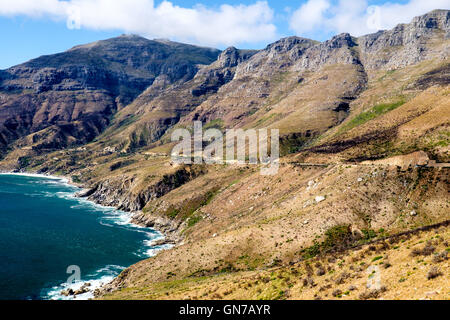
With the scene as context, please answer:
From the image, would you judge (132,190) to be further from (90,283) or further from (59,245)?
(90,283)

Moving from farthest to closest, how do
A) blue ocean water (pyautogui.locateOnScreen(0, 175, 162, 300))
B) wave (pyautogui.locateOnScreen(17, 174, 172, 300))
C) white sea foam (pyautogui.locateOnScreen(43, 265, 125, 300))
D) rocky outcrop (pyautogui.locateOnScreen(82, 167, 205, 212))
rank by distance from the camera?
rocky outcrop (pyautogui.locateOnScreen(82, 167, 205, 212)), blue ocean water (pyautogui.locateOnScreen(0, 175, 162, 300)), wave (pyautogui.locateOnScreen(17, 174, 172, 300)), white sea foam (pyautogui.locateOnScreen(43, 265, 125, 300))

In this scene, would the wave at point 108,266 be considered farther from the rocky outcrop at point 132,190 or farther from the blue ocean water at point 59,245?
the rocky outcrop at point 132,190

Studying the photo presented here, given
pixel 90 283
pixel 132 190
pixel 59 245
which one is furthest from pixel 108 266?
pixel 132 190

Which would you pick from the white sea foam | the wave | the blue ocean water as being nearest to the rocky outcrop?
the wave

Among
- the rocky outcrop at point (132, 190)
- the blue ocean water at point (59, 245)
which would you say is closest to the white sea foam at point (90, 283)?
the blue ocean water at point (59, 245)

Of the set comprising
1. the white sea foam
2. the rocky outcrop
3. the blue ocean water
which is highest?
the rocky outcrop

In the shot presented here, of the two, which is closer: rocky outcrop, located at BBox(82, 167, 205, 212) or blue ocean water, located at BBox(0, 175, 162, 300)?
blue ocean water, located at BBox(0, 175, 162, 300)

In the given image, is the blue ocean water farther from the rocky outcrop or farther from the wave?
the rocky outcrop

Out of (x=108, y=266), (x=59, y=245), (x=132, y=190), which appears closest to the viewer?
(x=108, y=266)
